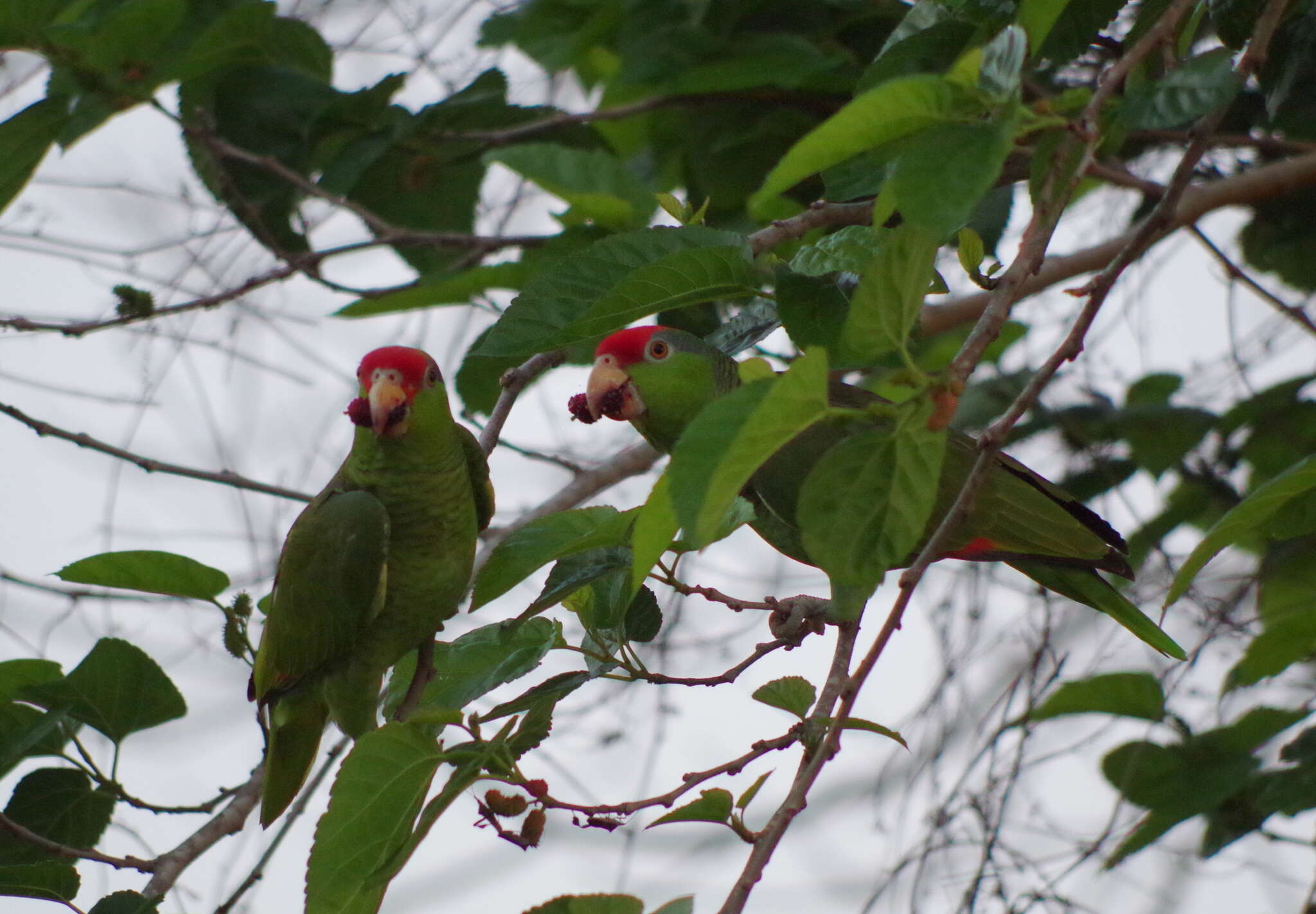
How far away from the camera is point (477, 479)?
1.99 m

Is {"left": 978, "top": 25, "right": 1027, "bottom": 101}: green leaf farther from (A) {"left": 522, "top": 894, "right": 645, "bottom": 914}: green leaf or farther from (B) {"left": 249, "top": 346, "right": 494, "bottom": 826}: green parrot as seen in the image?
(B) {"left": 249, "top": 346, "right": 494, "bottom": 826}: green parrot

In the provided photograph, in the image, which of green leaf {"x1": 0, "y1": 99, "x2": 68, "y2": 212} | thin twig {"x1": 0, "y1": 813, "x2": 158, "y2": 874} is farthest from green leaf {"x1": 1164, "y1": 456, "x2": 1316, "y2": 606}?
green leaf {"x1": 0, "y1": 99, "x2": 68, "y2": 212}

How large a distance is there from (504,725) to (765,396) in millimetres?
553

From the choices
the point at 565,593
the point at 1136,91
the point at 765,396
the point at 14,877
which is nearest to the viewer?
the point at 765,396

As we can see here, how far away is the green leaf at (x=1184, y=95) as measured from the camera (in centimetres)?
103

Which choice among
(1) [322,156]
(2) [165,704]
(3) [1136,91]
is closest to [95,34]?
(1) [322,156]

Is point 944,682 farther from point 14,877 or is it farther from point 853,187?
point 14,877

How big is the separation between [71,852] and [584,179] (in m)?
1.33

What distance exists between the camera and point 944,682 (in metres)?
2.32

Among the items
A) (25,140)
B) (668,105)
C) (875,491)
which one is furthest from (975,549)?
(25,140)

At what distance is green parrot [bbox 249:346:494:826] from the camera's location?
1.80m

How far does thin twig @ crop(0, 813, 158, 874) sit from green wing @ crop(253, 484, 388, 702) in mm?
438

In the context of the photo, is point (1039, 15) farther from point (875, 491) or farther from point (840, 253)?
point (875, 491)

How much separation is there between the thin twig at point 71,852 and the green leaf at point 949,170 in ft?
4.23
